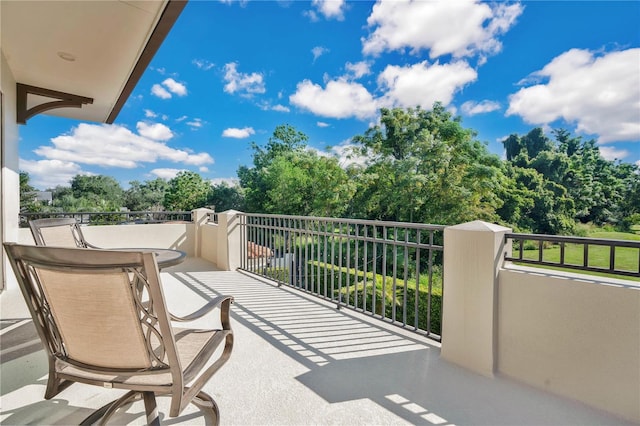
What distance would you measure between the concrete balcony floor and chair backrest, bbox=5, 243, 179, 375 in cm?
63

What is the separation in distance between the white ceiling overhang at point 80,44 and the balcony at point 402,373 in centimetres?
284

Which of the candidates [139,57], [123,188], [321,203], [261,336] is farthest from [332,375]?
[123,188]

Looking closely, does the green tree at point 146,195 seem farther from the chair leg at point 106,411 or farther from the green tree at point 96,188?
the chair leg at point 106,411

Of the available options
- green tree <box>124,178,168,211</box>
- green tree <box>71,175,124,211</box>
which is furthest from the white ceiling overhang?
green tree <box>124,178,168,211</box>

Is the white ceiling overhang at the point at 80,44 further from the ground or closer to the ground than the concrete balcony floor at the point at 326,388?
further from the ground

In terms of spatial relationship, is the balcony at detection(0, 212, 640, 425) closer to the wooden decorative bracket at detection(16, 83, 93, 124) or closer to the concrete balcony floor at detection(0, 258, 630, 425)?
Result: the concrete balcony floor at detection(0, 258, 630, 425)

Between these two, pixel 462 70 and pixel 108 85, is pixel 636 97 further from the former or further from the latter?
pixel 108 85

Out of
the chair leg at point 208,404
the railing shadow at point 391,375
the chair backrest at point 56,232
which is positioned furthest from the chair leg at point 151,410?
the chair backrest at point 56,232

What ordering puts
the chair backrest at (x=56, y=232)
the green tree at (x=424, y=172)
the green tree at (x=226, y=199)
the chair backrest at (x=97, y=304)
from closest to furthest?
the chair backrest at (x=97, y=304)
the chair backrest at (x=56, y=232)
the green tree at (x=424, y=172)
the green tree at (x=226, y=199)

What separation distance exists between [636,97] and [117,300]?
44067 mm

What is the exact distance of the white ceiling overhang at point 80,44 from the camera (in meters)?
2.80

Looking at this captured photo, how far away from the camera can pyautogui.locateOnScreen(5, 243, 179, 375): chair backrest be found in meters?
1.08

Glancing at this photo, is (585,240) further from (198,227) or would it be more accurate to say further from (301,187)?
(301,187)

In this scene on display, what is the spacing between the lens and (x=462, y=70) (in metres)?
32.0
